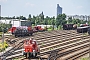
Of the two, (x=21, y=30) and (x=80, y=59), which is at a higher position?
(x=21, y=30)

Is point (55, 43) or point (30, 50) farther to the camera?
point (55, 43)

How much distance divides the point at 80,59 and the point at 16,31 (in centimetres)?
1463

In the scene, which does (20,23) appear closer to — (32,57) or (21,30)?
(21,30)

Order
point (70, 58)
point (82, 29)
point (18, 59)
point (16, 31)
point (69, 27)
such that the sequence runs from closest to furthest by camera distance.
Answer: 1. point (18, 59)
2. point (70, 58)
3. point (16, 31)
4. point (82, 29)
5. point (69, 27)

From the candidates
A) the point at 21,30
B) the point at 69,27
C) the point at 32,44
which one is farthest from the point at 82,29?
the point at 32,44

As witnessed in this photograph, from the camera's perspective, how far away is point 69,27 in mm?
55125

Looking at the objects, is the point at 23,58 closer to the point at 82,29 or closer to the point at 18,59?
the point at 18,59

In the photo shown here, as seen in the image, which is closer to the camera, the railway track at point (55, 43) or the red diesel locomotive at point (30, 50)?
the red diesel locomotive at point (30, 50)

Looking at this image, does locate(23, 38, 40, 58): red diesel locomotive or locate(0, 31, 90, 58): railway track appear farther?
locate(0, 31, 90, 58): railway track

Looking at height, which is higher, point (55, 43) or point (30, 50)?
→ point (30, 50)

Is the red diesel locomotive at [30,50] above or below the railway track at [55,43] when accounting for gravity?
above

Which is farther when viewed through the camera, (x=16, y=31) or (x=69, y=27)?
(x=69, y=27)

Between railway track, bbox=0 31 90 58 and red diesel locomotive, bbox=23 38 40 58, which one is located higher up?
red diesel locomotive, bbox=23 38 40 58

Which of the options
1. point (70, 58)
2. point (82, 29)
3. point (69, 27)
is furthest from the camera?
point (69, 27)
